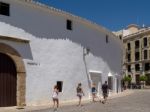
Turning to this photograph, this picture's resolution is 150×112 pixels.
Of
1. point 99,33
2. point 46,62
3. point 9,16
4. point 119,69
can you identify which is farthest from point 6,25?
point 119,69

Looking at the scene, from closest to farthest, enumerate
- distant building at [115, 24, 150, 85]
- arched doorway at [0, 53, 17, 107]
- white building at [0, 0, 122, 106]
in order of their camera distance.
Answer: arched doorway at [0, 53, 17, 107]
white building at [0, 0, 122, 106]
distant building at [115, 24, 150, 85]

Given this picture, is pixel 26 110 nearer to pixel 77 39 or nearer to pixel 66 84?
pixel 66 84

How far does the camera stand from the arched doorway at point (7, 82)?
1892 centimetres

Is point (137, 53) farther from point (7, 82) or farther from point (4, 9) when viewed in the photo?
point (4, 9)

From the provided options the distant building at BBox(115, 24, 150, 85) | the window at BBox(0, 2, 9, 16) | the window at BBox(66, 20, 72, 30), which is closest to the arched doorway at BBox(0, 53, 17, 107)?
the window at BBox(0, 2, 9, 16)

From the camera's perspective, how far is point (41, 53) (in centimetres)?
2112

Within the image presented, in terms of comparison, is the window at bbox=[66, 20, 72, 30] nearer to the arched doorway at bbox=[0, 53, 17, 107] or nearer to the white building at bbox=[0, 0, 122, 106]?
the white building at bbox=[0, 0, 122, 106]

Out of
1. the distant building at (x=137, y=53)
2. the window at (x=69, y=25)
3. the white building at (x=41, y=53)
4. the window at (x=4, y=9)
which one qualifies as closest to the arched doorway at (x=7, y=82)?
the white building at (x=41, y=53)

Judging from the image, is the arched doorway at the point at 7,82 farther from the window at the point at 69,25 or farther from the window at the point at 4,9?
the window at the point at 69,25

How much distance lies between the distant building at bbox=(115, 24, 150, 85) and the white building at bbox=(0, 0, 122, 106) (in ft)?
130

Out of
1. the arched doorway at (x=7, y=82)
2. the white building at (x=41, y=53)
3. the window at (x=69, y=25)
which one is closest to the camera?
the arched doorway at (x=7, y=82)

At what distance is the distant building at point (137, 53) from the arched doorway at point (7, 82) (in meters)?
46.8

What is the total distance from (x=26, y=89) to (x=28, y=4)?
4.87 metres

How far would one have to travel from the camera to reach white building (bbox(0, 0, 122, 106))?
19203 mm
